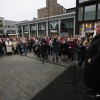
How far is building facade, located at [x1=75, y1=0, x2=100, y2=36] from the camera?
16.4 meters

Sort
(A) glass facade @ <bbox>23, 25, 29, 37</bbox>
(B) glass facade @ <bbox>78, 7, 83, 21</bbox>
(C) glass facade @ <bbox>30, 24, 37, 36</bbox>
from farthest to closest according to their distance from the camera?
(A) glass facade @ <bbox>23, 25, 29, 37</bbox>, (C) glass facade @ <bbox>30, 24, 37, 36</bbox>, (B) glass facade @ <bbox>78, 7, 83, 21</bbox>

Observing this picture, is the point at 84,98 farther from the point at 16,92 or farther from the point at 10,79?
the point at 10,79

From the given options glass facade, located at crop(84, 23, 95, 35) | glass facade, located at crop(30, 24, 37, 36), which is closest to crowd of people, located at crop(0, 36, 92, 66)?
glass facade, located at crop(84, 23, 95, 35)

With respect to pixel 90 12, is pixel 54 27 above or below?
below

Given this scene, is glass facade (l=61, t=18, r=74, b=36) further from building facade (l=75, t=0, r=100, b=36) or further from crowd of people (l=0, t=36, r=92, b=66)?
crowd of people (l=0, t=36, r=92, b=66)

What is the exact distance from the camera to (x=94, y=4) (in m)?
16.6

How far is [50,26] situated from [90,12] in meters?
11.2

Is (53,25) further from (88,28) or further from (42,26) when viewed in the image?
(88,28)

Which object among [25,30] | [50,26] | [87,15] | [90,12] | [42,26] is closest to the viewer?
[90,12]

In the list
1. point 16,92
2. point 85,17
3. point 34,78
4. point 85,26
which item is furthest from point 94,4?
point 16,92

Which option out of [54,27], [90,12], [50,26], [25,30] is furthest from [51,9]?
[90,12]

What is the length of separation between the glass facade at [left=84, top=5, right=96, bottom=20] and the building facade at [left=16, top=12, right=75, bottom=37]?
10.9 ft

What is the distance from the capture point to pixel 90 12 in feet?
56.0

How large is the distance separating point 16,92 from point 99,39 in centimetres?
307
